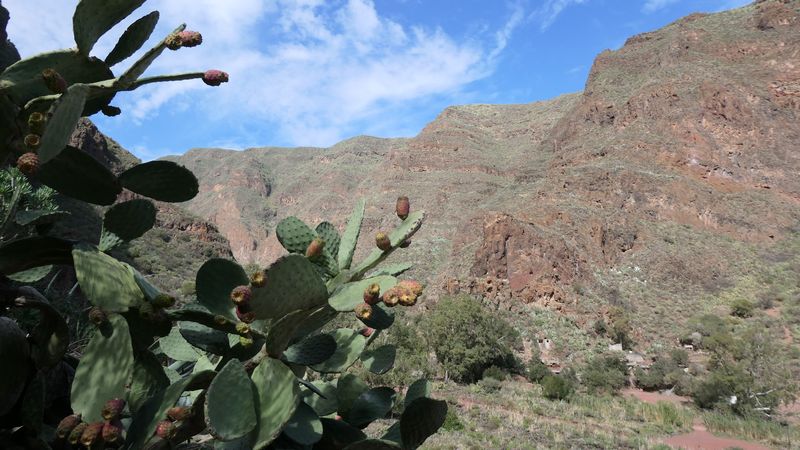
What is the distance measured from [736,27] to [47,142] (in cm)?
6331

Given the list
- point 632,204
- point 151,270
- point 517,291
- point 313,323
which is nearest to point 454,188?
point 632,204

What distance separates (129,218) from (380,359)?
1306 millimetres

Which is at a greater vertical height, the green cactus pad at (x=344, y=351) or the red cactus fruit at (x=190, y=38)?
the red cactus fruit at (x=190, y=38)

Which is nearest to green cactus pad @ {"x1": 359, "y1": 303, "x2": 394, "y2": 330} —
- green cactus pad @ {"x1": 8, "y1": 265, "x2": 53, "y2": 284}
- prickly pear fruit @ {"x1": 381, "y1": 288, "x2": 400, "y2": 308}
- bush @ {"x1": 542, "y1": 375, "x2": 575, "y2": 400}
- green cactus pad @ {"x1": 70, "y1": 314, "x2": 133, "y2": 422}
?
prickly pear fruit @ {"x1": 381, "y1": 288, "x2": 400, "y2": 308}

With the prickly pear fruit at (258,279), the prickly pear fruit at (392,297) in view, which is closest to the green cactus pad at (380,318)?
the prickly pear fruit at (392,297)

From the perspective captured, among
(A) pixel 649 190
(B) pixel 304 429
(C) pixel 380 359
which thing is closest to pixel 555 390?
(C) pixel 380 359

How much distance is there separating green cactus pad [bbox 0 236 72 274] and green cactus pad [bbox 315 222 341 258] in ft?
2.80

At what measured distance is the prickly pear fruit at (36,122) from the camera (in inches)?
49.8

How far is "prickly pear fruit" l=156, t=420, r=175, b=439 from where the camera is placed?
1.29 m

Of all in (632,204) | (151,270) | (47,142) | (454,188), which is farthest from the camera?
(454,188)

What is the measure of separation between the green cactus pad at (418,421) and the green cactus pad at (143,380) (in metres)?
0.84

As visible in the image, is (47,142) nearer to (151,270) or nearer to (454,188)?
(151,270)

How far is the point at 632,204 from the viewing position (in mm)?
37781

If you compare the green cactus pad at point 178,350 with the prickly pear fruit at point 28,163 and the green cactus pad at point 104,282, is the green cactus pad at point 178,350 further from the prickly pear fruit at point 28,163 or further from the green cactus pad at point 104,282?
the prickly pear fruit at point 28,163
